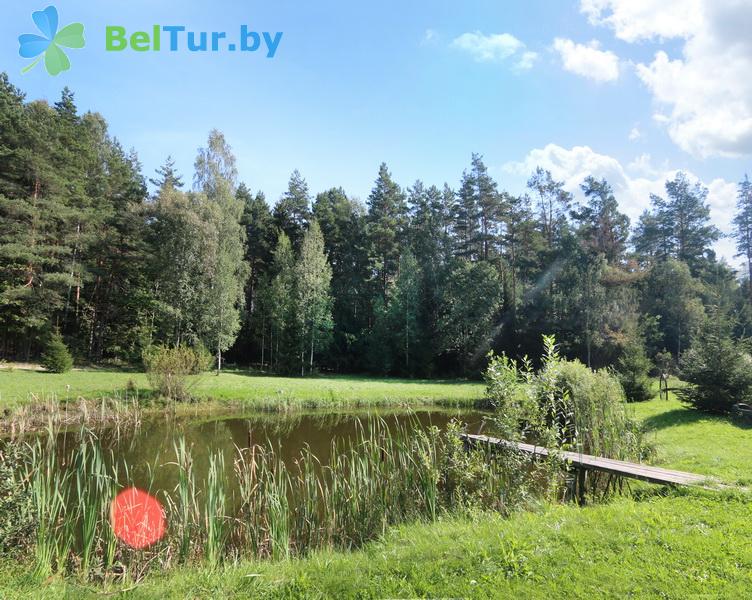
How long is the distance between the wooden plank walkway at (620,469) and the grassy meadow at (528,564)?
24.5 inches

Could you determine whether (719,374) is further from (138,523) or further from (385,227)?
(385,227)

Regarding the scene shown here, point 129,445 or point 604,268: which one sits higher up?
point 604,268

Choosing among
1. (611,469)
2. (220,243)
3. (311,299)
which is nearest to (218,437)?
(611,469)

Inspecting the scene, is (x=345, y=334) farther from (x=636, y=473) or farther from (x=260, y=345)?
(x=636, y=473)

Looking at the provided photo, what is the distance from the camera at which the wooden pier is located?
606cm

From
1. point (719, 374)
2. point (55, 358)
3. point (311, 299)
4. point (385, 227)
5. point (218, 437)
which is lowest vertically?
point (218, 437)

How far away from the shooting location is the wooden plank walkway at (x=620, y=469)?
19.9 feet

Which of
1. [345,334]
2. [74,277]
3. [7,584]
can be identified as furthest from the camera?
[345,334]

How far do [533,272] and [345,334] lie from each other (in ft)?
56.0

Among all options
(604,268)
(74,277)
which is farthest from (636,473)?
(74,277)

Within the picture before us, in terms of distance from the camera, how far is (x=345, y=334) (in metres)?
37.7

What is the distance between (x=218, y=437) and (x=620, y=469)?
1133cm

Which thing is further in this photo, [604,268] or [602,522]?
[604,268]

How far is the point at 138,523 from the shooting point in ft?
19.1
